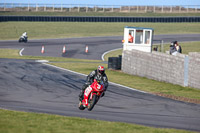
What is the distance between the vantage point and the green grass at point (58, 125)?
10.2m

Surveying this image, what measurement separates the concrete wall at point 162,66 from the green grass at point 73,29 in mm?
A: 31910

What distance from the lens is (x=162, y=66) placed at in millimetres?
23391

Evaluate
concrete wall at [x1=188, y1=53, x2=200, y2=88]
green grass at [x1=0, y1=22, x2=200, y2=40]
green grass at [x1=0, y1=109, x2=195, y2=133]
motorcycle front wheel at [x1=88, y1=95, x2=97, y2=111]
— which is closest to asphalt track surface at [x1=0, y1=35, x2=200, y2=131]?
motorcycle front wheel at [x1=88, y1=95, x2=97, y2=111]

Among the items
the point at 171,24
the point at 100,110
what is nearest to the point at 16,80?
the point at 100,110

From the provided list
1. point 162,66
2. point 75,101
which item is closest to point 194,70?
point 162,66

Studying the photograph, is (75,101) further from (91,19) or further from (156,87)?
(91,19)

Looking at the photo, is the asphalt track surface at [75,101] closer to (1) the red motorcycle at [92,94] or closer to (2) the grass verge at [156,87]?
(1) the red motorcycle at [92,94]

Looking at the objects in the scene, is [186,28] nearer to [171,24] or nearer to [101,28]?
[171,24]

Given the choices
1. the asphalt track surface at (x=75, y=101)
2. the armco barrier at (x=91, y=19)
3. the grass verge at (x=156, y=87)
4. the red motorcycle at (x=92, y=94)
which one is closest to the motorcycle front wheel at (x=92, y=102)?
the red motorcycle at (x=92, y=94)

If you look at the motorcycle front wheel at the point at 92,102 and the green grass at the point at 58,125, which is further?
the motorcycle front wheel at the point at 92,102

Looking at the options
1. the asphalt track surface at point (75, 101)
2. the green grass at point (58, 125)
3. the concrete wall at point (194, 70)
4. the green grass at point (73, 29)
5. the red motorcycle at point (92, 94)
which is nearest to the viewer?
the green grass at point (58, 125)

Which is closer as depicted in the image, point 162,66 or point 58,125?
point 58,125

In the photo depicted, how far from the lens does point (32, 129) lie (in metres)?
10.2

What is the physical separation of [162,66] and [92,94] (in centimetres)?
1031
